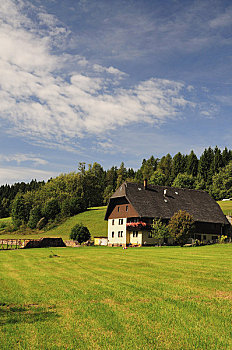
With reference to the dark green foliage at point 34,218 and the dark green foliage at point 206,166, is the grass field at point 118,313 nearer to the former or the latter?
the dark green foliage at point 34,218

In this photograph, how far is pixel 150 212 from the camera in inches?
2296

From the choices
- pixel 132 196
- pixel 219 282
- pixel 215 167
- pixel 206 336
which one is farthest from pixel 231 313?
pixel 215 167

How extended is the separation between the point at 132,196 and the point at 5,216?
361ft

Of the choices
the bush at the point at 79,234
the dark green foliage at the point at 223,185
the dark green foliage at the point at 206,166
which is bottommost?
the bush at the point at 79,234

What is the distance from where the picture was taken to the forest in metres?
96.3

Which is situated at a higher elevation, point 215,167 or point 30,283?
point 215,167

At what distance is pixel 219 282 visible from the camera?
14.2 meters

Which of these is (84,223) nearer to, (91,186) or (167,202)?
(167,202)

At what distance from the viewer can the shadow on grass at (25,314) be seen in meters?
9.30

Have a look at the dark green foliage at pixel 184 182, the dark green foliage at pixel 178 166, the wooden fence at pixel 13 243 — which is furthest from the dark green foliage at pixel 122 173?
the wooden fence at pixel 13 243

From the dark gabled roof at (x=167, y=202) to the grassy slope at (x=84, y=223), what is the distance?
12441mm

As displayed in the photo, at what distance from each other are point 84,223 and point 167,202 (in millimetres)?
29644

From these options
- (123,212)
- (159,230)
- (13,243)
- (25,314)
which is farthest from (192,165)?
(25,314)

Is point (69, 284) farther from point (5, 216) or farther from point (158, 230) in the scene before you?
point (5, 216)
